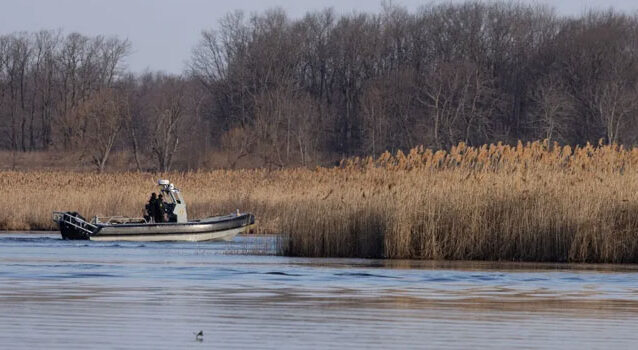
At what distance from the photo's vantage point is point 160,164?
78.9m

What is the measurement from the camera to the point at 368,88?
89000 millimetres

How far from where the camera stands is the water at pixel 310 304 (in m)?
11.0

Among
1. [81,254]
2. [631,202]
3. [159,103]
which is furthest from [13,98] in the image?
[631,202]

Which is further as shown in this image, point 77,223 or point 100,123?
point 100,123

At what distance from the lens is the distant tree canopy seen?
80125mm

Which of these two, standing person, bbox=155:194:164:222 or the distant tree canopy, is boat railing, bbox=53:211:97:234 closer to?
standing person, bbox=155:194:164:222

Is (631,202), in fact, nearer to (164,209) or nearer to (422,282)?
(422,282)

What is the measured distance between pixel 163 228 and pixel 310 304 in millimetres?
17735

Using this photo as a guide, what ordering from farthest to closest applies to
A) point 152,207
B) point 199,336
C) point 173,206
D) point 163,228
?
point 173,206 < point 152,207 < point 163,228 < point 199,336

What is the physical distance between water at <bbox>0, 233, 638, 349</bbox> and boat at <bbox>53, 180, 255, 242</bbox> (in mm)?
7578

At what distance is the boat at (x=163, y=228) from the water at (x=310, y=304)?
758cm

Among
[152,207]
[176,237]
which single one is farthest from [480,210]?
[152,207]

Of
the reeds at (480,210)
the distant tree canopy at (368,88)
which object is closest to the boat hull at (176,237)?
the reeds at (480,210)

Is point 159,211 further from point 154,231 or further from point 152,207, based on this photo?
point 154,231
